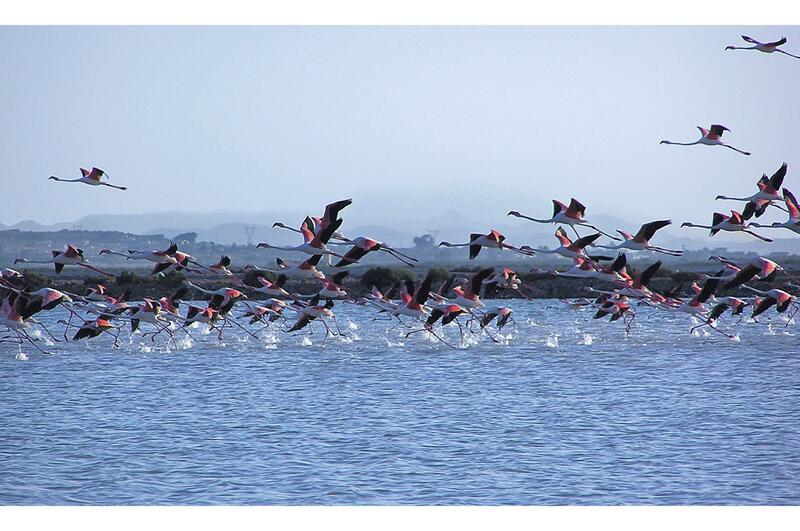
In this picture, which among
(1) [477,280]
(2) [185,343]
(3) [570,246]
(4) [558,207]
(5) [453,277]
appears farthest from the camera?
(2) [185,343]

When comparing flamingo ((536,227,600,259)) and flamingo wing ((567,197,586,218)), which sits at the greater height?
flamingo wing ((567,197,586,218))

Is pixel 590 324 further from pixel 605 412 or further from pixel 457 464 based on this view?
pixel 457 464

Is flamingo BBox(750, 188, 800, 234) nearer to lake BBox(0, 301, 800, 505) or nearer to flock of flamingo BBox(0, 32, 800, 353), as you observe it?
flock of flamingo BBox(0, 32, 800, 353)

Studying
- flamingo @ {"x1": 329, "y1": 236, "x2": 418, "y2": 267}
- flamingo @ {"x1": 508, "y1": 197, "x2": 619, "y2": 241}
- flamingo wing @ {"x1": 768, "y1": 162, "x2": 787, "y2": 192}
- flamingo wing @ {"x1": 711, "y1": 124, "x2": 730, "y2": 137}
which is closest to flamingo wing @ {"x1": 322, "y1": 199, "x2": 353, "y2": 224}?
flamingo @ {"x1": 329, "y1": 236, "x2": 418, "y2": 267}

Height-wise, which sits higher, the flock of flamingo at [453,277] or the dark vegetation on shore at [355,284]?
the flock of flamingo at [453,277]

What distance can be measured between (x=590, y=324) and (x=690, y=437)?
13.9m

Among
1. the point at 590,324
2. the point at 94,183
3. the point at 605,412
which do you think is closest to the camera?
the point at 605,412

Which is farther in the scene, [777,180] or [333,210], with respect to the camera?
[777,180]

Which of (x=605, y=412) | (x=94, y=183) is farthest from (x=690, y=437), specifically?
(x=94, y=183)

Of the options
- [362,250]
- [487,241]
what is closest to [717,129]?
[487,241]

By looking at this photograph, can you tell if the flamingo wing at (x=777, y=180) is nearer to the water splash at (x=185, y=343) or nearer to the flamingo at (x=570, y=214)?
the flamingo at (x=570, y=214)

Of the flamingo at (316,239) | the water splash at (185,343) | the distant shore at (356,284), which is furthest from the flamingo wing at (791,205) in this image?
the distant shore at (356,284)

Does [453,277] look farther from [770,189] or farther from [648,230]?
[770,189]

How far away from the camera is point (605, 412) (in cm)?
1501
